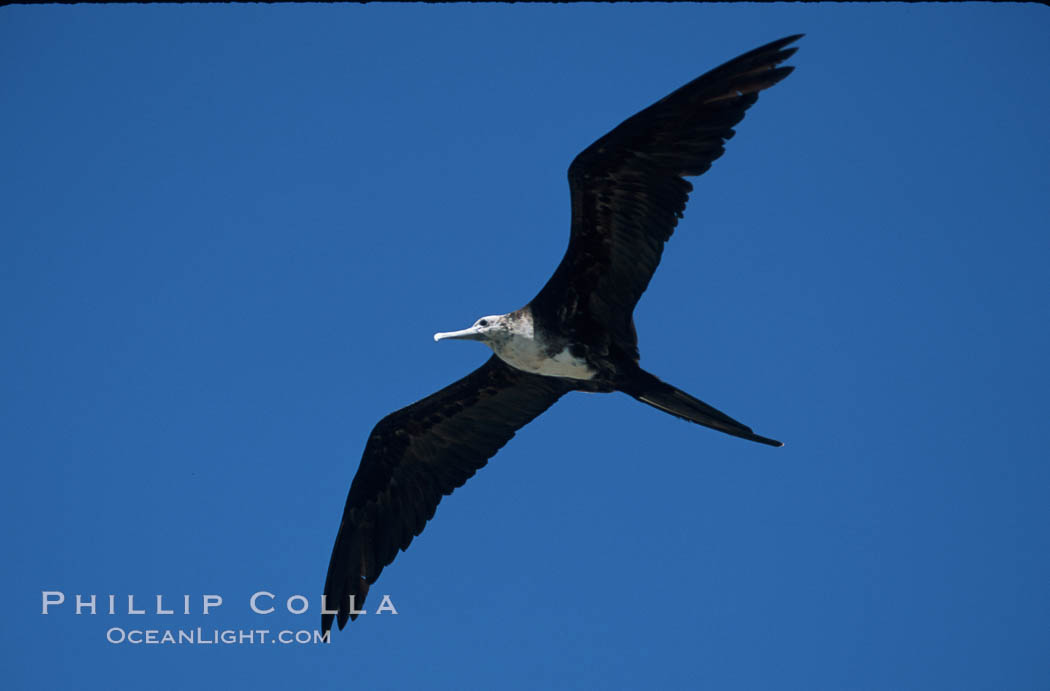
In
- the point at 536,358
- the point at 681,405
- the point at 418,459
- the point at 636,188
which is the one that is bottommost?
the point at 681,405

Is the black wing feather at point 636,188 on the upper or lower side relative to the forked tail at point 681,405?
upper

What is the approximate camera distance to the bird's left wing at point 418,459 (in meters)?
7.59

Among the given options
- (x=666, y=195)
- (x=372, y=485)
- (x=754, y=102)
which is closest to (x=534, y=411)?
(x=372, y=485)

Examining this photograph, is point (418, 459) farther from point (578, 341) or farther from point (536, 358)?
point (578, 341)

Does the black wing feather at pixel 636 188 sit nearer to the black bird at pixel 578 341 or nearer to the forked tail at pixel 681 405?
the black bird at pixel 578 341

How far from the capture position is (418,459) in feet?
25.5

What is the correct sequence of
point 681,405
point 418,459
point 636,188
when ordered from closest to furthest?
point 636,188, point 681,405, point 418,459

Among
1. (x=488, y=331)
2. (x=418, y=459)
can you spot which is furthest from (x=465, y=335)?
(x=418, y=459)

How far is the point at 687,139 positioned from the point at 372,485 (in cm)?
311

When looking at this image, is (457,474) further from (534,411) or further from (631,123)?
(631,123)

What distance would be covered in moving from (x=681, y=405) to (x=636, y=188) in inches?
46.4

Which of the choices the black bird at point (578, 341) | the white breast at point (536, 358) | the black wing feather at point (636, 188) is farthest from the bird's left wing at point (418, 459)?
the black wing feather at point (636, 188)

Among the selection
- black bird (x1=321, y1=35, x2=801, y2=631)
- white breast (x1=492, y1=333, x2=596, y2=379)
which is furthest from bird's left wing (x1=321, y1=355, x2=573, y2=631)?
white breast (x1=492, y1=333, x2=596, y2=379)

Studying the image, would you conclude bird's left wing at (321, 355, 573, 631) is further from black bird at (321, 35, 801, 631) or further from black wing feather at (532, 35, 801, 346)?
black wing feather at (532, 35, 801, 346)
